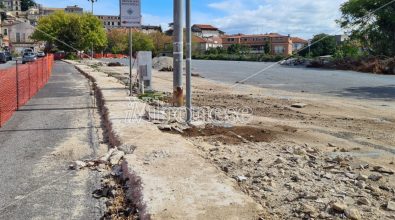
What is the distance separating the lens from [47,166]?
6922mm

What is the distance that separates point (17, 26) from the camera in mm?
138625

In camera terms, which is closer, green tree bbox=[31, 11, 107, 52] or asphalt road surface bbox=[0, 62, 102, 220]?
asphalt road surface bbox=[0, 62, 102, 220]

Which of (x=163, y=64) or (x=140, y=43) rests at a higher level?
(x=140, y=43)

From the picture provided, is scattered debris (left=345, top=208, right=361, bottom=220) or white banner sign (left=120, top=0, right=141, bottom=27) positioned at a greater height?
white banner sign (left=120, top=0, right=141, bottom=27)

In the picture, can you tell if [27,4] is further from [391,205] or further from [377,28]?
[391,205]

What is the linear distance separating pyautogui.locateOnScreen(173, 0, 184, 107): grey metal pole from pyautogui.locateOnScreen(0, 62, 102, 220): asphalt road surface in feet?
7.46

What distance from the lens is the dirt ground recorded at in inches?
192

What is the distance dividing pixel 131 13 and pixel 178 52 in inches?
145

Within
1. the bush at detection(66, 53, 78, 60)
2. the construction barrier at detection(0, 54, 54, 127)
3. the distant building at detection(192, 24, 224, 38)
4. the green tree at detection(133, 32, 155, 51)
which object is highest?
the distant building at detection(192, 24, 224, 38)

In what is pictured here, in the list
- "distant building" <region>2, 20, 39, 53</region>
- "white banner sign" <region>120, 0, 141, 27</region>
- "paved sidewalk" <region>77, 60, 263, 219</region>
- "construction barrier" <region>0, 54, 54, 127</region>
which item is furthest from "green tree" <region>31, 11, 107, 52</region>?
"paved sidewalk" <region>77, 60, 263, 219</region>

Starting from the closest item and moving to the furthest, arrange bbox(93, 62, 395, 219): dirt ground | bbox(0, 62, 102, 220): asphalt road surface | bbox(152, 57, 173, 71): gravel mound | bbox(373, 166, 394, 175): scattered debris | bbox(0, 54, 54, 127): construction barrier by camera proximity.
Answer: bbox(93, 62, 395, 219): dirt ground
bbox(0, 62, 102, 220): asphalt road surface
bbox(373, 166, 394, 175): scattered debris
bbox(0, 54, 54, 127): construction barrier
bbox(152, 57, 173, 71): gravel mound

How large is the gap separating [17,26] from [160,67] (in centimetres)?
11278

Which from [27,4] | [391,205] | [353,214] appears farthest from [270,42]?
[27,4]

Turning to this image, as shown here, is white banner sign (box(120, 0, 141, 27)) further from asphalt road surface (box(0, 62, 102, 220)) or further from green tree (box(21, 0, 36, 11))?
green tree (box(21, 0, 36, 11))
